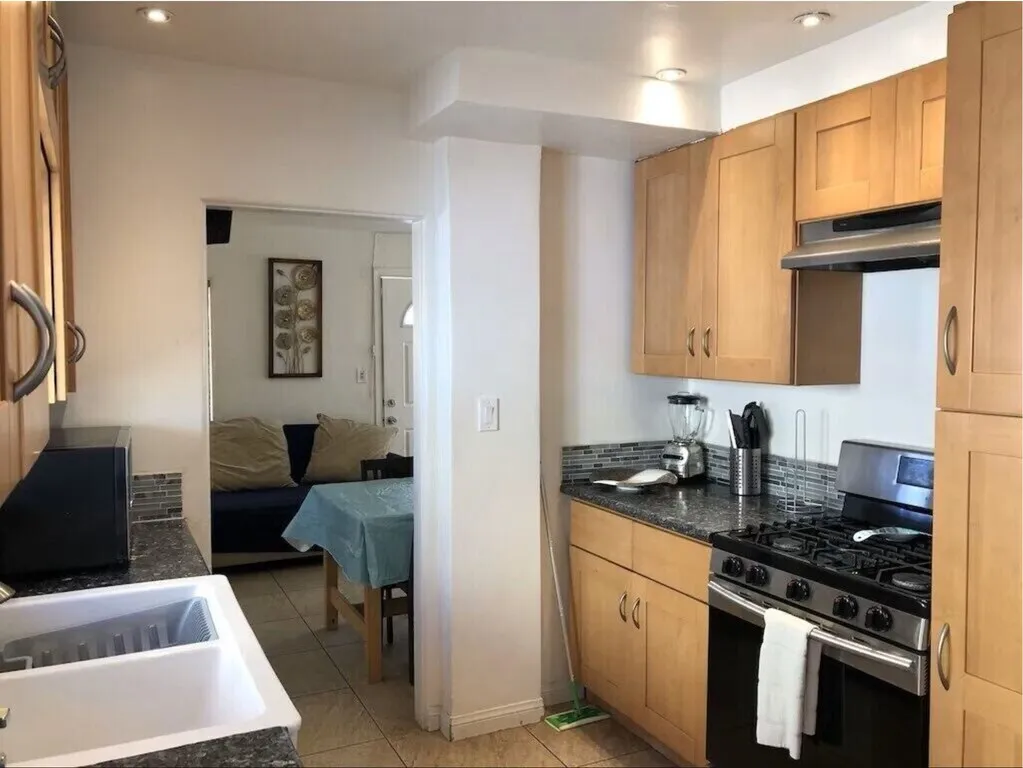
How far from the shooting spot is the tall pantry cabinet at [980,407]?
1.67m

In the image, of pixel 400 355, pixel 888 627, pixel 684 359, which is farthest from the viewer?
pixel 400 355

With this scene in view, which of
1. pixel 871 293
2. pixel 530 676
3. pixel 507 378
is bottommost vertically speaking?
pixel 530 676

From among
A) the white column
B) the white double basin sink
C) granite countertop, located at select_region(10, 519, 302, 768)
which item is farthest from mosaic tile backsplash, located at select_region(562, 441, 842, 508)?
the white double basin sink

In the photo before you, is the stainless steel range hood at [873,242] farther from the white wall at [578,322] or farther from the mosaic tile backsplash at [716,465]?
the white wall at [578,322]

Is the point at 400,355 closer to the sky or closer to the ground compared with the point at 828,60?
closer to the ground

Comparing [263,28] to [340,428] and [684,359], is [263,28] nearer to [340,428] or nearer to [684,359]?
[684,359]

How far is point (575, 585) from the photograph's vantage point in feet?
10.7

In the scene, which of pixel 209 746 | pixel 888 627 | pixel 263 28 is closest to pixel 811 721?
pixel 888 627

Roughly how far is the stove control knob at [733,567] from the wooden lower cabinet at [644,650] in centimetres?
21

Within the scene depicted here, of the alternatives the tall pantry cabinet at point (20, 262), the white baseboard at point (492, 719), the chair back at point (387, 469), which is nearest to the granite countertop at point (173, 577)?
the tall pantry cabinet at point (20, 262)

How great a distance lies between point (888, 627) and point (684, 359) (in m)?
1.32

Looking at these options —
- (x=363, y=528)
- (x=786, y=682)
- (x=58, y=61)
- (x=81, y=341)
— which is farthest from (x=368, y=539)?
(x=58, y=61)

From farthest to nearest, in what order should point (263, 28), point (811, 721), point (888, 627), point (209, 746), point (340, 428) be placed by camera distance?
point (340, 428) < point (263, 28) < point (811, 721) < point (888, 627) < point (209, 746)

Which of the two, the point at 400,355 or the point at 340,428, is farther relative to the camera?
the point at 400,355
